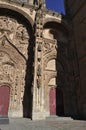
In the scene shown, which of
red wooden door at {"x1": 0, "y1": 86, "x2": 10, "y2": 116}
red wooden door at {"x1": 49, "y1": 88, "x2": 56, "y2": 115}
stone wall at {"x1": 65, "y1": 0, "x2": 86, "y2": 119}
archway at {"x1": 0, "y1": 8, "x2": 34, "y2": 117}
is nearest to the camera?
red wooden door at {"x1": 0, "y1": 86, "x2": 10, "y2": 116}

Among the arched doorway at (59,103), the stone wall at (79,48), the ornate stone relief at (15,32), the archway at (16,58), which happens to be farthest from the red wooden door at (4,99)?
Result: the stone wall at (79,48)

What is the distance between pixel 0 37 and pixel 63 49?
5341 millimetres

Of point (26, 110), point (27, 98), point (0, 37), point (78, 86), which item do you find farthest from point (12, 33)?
point (78, 86)

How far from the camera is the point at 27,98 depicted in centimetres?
978

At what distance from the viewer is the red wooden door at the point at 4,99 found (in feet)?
30.2

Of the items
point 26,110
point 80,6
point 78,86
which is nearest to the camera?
point 26,110

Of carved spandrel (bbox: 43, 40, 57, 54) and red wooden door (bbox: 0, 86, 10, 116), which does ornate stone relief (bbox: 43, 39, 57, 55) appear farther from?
red wooden door (bbox: 0, 86, 10, 116)

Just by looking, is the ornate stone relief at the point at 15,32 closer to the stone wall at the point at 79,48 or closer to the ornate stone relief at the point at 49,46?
the ornate stone relief at the point at 49,46

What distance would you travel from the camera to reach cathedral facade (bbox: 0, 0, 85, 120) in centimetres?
945

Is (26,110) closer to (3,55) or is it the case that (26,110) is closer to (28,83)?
(28,83)

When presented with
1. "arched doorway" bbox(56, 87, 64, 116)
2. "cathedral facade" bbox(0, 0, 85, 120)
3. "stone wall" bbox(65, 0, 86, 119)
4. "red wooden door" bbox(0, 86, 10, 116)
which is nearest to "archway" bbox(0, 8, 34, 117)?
"cathedral facade" bbox(0, 0, 85, 120)

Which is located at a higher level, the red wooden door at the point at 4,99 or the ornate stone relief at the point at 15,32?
the ornate stone relief at the point at 15,32

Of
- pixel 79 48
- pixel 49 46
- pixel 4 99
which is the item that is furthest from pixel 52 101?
pixel 79 48

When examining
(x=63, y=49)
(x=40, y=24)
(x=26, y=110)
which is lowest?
(x=26, y=110)
